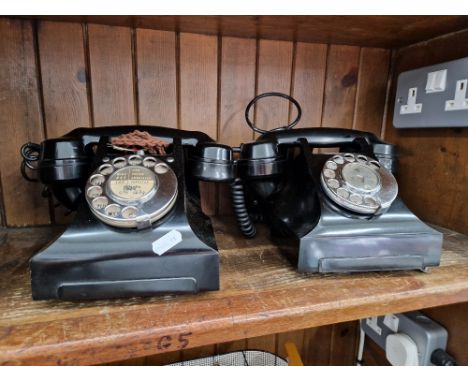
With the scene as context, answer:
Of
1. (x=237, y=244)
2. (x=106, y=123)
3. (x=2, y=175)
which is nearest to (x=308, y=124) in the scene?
(x=237, y=244)

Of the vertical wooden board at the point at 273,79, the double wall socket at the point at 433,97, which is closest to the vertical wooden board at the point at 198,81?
the vertical wooden board at the point at 273,79

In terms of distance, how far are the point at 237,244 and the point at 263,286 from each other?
0.61 ft

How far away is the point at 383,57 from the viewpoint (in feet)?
2.95

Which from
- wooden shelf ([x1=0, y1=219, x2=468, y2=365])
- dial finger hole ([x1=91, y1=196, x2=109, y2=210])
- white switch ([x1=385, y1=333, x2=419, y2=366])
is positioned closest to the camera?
wooden shelf ([x1=0, y1=219, x2=468, y2=365])

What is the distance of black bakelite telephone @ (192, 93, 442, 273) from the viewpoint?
0.50 metres

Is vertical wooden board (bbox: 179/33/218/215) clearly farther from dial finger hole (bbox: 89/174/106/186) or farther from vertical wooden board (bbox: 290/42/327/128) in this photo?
dial finger hole (bbox: 89/174/106/186)

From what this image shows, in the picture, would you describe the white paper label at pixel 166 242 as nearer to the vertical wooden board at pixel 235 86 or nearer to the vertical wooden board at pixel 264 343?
the vertical wooden board at pixel 235 86

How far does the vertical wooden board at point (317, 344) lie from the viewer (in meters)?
1.00

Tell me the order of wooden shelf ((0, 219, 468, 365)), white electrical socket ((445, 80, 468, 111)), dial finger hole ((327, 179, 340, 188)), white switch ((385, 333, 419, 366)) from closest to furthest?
wooden shelf ((0, 219, 468, 365)) → dial finger hole ((327, 179, 340, 188)) → white electrical socket ((445, 80, 468, 111)) → white switch ((385, 333, 419, 366))

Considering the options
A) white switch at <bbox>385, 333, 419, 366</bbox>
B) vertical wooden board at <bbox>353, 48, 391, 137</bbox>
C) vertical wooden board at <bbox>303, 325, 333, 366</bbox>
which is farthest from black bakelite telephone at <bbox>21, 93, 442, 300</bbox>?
vertical wooden board at <bbox>303, 325, 333, 366</bbox>

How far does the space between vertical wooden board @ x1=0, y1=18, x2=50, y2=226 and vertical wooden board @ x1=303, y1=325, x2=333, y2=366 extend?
36.0 inches

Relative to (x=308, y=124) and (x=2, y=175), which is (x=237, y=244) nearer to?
(x=308, y=124)

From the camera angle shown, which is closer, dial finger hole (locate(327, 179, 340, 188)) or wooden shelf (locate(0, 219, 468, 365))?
wooden shelf (locate(0, 219, 468, 365))

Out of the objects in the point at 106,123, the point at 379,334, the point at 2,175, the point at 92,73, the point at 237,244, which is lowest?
the point at 379,334
